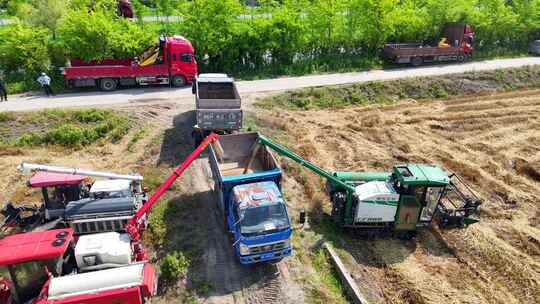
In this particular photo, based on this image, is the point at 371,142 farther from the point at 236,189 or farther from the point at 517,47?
the point at 517,47

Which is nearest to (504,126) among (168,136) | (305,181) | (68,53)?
(305,181)

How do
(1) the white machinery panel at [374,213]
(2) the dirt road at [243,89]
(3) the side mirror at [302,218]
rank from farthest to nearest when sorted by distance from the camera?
(2) the dirt road at [243,89] → (3) the side mirror at [302,218] → (1) the white machinery panel at [374,213]

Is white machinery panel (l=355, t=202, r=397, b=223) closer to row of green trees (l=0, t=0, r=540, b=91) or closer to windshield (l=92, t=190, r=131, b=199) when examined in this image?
windshield (l=92, t=190, r=131, b=199)

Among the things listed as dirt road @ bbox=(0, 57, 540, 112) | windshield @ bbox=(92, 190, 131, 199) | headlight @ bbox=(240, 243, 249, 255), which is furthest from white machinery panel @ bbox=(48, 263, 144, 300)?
dirt road @ bbox=(0, 57, 540, 112)

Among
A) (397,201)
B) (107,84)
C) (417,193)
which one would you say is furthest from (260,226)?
(107,84)

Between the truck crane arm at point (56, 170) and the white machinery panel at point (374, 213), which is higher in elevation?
the truck crane arm at point (56, 170)

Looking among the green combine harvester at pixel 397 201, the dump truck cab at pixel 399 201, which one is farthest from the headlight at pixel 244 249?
the dump truck cab at pixel 399 201

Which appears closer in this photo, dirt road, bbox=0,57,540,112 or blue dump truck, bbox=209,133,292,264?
blue dump truck, bbox=209,133,292,264

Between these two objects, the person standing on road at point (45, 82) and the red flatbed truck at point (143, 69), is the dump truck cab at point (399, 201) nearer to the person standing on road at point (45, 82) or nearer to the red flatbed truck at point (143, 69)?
the red flatbed truck at point (143, 69)
